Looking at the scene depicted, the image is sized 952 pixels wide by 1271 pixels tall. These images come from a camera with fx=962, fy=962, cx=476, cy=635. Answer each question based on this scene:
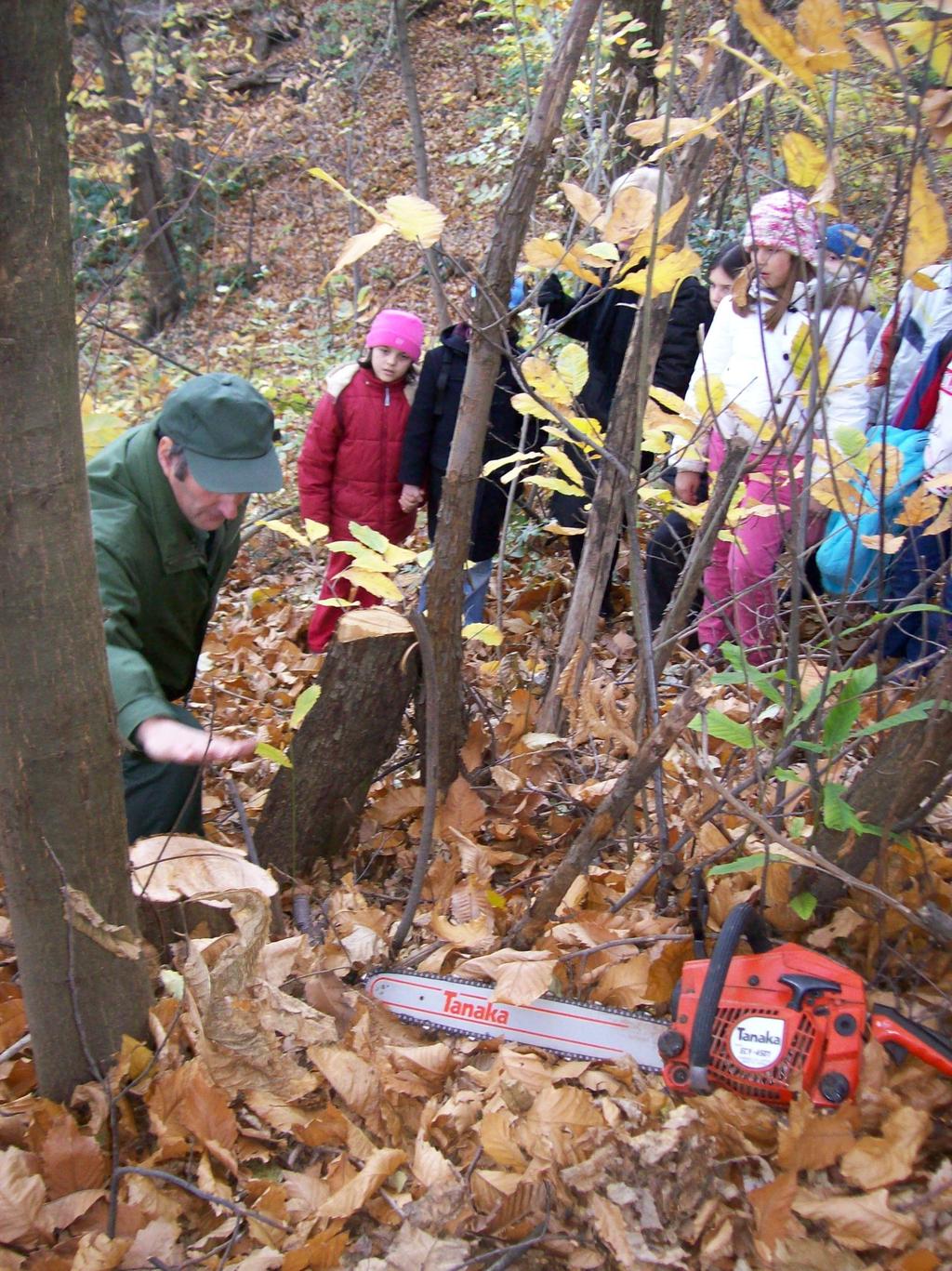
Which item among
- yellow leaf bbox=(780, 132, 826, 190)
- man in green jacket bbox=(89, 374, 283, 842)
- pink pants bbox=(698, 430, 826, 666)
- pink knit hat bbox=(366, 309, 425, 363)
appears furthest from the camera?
pink knit hat bbox=(366, 309, 425, 363)

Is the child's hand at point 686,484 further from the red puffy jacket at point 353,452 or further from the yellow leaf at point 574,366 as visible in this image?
the yellow leaf at point 574,366

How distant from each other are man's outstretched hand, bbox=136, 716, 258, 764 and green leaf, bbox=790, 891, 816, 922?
1.19 meters

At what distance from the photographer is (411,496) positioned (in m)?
4.55

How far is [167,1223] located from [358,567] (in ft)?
4.22

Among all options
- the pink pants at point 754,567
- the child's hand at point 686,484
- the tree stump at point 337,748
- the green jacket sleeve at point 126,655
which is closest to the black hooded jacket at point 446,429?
the child's hand at point 686,484

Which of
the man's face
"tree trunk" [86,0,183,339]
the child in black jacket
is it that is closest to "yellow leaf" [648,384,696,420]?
the man's face

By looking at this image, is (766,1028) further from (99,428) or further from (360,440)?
(360,440)

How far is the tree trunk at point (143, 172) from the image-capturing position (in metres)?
10.9

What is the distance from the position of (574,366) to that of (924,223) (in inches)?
36.5

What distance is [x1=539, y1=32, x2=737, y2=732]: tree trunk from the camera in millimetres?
2471

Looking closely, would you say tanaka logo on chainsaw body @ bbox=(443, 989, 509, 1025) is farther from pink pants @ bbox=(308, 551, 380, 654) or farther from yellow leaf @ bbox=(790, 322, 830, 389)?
pink pants @ bbox=(308, 551, 380, 654)

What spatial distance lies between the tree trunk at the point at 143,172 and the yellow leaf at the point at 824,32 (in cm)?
1018

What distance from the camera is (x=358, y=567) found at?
2.10 meters

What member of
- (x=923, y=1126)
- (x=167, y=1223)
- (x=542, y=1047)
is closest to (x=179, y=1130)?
(x=167, y=1223)
